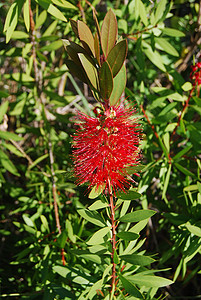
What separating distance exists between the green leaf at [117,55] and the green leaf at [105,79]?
0.15 ft

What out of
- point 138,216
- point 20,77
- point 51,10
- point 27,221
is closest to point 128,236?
point 138,216

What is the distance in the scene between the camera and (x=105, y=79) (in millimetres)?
672

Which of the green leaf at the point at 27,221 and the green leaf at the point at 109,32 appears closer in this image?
the green leaf at the point at 109,32

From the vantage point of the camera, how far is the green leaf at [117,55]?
2.17 feet

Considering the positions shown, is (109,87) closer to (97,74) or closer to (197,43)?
(97,74)

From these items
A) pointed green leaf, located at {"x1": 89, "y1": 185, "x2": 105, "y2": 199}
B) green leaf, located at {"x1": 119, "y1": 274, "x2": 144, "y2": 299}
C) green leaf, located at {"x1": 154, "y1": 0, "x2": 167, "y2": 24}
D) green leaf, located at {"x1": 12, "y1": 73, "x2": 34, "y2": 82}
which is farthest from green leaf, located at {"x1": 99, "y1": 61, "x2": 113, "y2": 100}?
green leaf, located at {"x1": 12, "y1": 73, "x2": 34, "y2": 82}

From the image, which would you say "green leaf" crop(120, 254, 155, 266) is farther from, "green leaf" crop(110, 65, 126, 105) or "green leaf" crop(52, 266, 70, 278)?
"green leaf" crop(110, 65, 126, 105)

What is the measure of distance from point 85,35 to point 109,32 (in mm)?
56

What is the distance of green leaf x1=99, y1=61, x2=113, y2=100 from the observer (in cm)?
66

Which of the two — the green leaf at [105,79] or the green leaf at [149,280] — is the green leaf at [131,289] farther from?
the green leaf at [105,79]

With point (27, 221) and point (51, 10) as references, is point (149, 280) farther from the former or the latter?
point (51, 10)

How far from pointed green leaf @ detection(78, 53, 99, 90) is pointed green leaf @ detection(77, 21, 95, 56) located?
0.11 ft

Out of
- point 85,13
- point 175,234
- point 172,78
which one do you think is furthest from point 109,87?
point 85,13

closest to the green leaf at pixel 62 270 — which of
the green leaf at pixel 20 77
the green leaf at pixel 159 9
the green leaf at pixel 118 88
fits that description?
the green leaf at pixel 118 88
